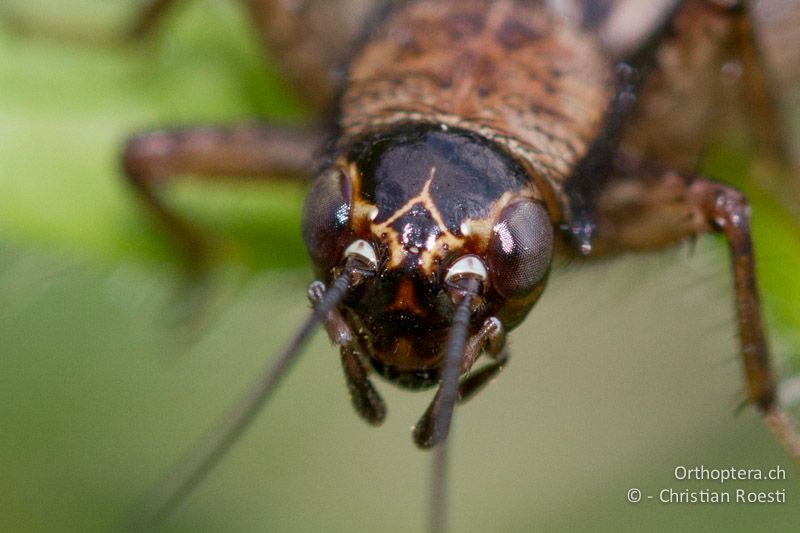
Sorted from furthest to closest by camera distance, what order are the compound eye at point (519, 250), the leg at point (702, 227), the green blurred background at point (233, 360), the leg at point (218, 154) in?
the leg at point (218, 154), the green blurred background at point (233, 360), the leg at point (702, 227), the compound eye at point (519, 250)

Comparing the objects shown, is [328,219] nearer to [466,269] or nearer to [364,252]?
[364,252]

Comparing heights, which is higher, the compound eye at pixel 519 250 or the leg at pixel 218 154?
the leg at pixel 218 154

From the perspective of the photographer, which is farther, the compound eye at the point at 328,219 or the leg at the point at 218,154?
the leg at the point at 218,154

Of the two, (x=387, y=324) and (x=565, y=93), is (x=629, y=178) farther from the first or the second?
(x=387, y=324)

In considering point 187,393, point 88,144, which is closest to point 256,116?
point 88,144

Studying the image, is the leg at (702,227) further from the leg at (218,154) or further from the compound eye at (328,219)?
the leg at (218,154)

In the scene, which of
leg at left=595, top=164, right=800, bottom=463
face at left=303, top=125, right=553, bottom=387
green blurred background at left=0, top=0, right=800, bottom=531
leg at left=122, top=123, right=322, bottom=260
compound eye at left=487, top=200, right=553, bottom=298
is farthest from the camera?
leg at left=122, top=123, right=322, bottom=260

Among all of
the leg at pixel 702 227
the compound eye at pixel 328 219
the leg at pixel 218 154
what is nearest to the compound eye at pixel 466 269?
the compound eye at pixel 328 219

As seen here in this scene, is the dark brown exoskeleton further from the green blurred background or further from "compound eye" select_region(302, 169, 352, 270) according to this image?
the green blurred background

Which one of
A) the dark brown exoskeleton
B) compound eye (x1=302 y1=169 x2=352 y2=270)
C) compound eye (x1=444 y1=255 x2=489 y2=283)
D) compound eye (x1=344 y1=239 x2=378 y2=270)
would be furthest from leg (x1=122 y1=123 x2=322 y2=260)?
compound eye (x1=444 y1=255 x2=489 y2=283)
